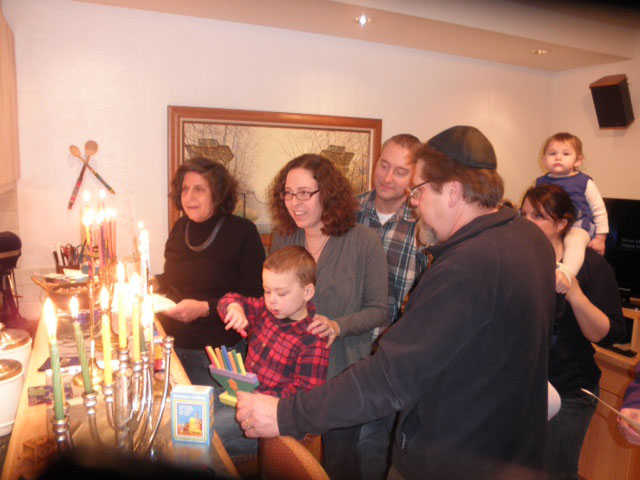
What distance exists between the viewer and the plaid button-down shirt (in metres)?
2.00

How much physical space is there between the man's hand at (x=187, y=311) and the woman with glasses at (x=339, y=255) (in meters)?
0.47

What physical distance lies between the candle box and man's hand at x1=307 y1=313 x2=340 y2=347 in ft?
1.73

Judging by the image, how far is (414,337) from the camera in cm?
96

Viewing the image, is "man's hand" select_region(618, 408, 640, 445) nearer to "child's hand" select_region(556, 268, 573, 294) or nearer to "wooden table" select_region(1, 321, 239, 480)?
"child's hand" select_region(556, 268, 573, 294)

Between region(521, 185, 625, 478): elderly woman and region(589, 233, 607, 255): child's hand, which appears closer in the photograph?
region(521, 185, 625, 478): elderly woman

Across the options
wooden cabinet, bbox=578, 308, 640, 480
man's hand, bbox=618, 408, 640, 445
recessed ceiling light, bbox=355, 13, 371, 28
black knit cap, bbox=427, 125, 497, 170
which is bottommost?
wooden cabinet, bbox=578, 308, 640, 480

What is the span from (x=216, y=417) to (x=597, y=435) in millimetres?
2214

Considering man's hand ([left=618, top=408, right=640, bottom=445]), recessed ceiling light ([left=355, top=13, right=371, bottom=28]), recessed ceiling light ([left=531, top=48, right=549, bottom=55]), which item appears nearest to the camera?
man's hand ([left=618, top=408, right=640, bottom=445])

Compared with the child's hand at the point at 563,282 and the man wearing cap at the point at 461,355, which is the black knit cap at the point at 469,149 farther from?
the child's hand at the point at 563,282

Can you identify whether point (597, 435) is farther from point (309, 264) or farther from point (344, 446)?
point (309, 264)

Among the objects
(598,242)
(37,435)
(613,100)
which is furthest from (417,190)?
(613,100)

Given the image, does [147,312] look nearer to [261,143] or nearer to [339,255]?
[339,255]

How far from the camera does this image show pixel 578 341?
1713mm

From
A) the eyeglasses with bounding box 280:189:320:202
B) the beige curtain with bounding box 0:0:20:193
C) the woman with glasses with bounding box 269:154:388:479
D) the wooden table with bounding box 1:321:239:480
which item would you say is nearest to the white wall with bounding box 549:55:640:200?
the woman with glasses with bounding box 269:154:388:479
